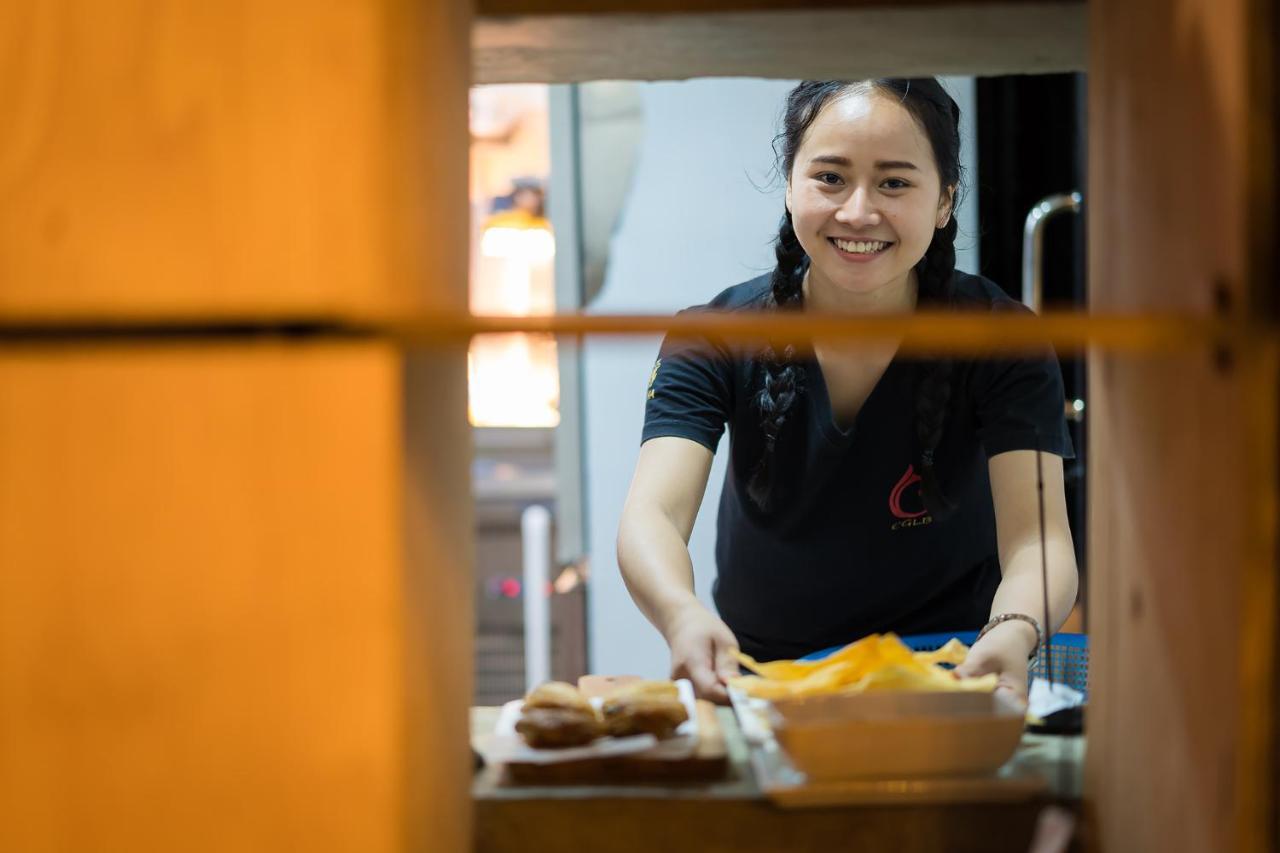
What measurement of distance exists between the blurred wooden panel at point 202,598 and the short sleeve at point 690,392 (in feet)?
4.02

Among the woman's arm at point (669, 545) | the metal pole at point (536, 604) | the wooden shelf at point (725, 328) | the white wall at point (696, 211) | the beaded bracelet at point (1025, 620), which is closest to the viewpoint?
the wooden shelf at point (725, 328)

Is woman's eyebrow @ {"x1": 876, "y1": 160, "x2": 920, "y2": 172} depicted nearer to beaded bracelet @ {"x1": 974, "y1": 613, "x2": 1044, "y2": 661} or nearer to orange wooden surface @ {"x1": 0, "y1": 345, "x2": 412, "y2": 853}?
beaded bracelet @ {"x1": 974, "y1": 613, "x2": 1044, "y2": 661}

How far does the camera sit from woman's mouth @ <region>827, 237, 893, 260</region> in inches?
74.2

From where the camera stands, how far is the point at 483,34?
1.08m

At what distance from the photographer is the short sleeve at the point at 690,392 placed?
199 cm

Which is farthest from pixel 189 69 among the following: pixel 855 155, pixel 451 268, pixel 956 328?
pixel 855 155

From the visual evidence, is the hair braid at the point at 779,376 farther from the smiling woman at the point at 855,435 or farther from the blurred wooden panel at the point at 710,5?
the blurred wooden panel at the point at 710,5

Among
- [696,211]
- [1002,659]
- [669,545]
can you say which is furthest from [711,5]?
[696,211]

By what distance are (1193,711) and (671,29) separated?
64 cm

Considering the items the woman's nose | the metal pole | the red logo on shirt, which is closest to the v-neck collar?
the red logo on shirt

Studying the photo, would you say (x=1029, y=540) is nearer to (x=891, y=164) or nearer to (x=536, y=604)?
(x=891, y=164)

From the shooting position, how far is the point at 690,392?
2016mm

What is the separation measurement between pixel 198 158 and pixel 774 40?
1.64ft

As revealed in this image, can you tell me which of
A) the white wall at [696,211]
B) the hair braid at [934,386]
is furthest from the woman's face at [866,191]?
the white wall at [696,211]
